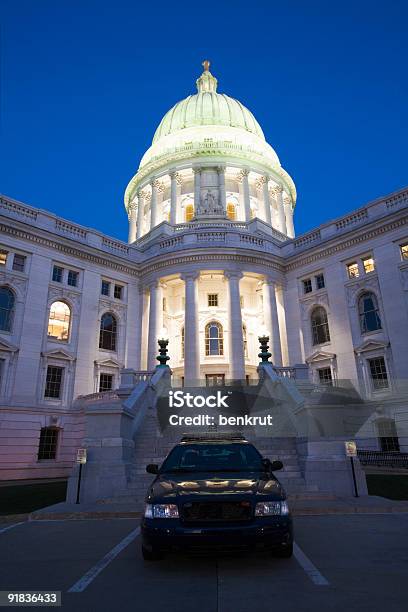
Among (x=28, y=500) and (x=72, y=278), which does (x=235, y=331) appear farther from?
(x=28, y=500)

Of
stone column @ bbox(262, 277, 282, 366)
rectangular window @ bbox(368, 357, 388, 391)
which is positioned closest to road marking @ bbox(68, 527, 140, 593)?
rectangular window @ bbox(368, 357, 388, 391)

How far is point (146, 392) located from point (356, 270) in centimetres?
2068

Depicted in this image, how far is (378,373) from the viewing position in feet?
94.3

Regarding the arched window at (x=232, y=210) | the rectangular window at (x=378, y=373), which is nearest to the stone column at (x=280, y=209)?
the arched window at (x=232, y=210)

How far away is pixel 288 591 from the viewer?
15.2 ft

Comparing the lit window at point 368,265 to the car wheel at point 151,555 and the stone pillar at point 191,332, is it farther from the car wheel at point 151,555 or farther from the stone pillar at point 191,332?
the car wheel at point 151,555

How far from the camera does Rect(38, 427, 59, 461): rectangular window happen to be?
27.5 m

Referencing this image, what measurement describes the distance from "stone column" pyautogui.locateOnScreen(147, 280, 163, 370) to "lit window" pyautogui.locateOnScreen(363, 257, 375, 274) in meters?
17.1

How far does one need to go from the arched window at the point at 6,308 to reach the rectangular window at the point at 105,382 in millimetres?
8069

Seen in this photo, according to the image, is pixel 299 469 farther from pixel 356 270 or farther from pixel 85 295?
pixel 85 295

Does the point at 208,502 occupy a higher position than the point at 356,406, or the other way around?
the point at 356,406

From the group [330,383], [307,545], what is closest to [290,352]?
[330,383]

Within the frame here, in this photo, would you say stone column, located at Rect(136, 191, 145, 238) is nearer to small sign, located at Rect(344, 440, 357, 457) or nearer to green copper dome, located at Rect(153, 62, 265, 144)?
green copper dome, located at Rect(153, 62, 265, 144)

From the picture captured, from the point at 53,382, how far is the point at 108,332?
21.2 feet
